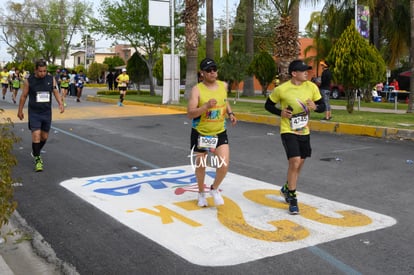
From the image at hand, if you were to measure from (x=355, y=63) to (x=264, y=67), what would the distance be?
1331 cm

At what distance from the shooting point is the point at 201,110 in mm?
5352

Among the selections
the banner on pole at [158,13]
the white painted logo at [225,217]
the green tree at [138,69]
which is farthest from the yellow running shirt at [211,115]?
the green tree at [138,69]

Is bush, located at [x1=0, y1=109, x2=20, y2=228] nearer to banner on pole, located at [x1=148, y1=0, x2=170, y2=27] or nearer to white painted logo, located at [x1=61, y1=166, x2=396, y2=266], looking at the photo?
white painted logo, located at [x1=61, y1=166, x2=396, y2=266]

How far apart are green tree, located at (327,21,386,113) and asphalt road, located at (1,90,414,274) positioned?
294 cm

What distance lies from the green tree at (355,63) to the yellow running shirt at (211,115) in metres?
9.87

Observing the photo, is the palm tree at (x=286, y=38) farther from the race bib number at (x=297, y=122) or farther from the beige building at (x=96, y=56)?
the beige building at (x=96, y=56)

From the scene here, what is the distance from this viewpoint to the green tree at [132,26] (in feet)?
93.0

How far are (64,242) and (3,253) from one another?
547 mm

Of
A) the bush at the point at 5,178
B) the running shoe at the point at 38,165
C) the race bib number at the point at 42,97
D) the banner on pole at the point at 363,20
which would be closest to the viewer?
the bush at the point at 5,178

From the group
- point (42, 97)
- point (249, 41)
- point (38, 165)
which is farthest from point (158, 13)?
point (38, 165)

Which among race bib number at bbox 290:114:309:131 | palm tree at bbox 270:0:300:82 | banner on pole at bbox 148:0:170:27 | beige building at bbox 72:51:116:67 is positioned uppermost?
beige building at bbox 72:51:116:67

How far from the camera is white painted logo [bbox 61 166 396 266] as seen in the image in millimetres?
4484

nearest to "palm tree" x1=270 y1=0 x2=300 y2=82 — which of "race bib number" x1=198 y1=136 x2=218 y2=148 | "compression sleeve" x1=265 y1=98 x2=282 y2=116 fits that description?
"compression sleeve" x1=265 y1=98 x2=282 y2=116

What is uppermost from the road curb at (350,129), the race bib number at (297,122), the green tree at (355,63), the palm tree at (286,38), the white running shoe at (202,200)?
the palm tree at (286,38)
